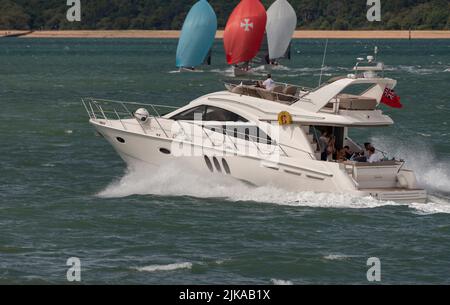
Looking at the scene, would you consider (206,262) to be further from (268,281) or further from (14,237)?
(14,237)

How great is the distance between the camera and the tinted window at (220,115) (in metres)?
29.2

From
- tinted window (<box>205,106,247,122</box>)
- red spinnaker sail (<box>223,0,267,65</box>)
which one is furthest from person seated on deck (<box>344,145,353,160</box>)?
red spinnaker sail (<box>223,0,267,65</box>)

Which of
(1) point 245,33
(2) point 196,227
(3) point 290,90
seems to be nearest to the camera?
(2) point 196,227

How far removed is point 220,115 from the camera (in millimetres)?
29547

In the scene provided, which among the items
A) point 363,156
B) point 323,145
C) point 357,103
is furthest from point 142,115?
point 363,156

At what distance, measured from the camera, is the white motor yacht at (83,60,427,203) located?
2759 centimetres

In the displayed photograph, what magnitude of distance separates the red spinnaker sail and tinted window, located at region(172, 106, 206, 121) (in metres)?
17.7

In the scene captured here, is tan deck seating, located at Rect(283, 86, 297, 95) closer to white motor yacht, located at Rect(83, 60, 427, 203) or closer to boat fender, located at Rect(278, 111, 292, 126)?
white motor yacht, located at Rect(83, 60, 427, 203)

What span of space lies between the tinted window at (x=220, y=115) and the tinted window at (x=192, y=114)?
18cm

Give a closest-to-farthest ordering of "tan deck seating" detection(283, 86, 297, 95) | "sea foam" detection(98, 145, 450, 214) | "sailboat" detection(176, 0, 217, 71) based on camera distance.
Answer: "sea foam" detection(98, 145, 450, 214), "tan deck seating" detection(283, 86, 297, 95), "sailboat" detection(176, 0, 217, 71)

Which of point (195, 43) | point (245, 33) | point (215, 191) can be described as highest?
point (245, 33)

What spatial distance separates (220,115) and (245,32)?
20070 millimetres

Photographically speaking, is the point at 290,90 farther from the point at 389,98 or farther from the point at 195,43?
the point at 195,43

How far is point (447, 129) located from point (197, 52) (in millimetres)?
12465
